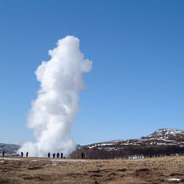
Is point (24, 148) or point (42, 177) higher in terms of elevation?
point (24, 148)

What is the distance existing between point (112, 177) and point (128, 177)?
1.79 meters

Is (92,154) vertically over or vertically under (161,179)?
over

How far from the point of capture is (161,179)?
30.4 meters

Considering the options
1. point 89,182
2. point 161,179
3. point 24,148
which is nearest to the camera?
point 89,182

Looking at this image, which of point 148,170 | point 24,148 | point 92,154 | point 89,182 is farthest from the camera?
point 24,148

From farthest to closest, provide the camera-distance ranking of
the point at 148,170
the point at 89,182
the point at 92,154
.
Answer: the point at 92,154, the point at 148,170, the point at 89,182

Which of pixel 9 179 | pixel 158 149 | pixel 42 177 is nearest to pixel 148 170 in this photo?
pixel 42 177

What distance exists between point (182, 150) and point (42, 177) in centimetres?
13447

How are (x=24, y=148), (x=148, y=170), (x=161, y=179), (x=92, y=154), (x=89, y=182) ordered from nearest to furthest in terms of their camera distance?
(x=89, y=182)
(x=161, y=179)
(x=148, y=170)
(x=92, y=154)
(x=24, y=148)

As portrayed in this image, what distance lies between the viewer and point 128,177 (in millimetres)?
31219

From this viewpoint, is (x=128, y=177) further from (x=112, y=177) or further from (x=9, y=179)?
(x=9, y=179)

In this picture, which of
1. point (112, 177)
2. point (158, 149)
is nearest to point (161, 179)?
point (112, 177)

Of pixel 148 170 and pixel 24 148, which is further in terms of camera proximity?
pixel 24 148

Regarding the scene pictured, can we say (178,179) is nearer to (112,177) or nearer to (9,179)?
(112,177)
